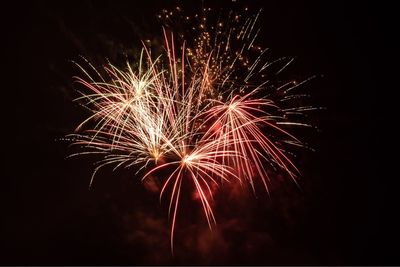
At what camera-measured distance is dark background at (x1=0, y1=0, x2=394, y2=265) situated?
6824mm

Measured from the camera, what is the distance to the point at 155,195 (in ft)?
24.5

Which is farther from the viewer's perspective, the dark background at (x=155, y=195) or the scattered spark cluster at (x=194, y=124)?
the scattered spark cluster at (x=194, y=124)

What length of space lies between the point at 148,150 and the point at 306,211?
3.28 m

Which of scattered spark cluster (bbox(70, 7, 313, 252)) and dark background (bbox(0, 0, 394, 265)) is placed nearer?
dark background (bbox(0, 0, 394, 265))

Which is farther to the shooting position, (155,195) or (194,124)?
(194,124)

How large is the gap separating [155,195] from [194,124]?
1.70m

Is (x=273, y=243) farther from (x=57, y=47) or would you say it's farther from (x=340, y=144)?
(x=57, y=47)

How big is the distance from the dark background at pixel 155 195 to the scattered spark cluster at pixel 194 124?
0.46 metres

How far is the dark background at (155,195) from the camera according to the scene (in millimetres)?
6824

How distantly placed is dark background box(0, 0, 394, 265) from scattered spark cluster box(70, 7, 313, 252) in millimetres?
459

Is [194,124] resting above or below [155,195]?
above

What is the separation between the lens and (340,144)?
8.61 m

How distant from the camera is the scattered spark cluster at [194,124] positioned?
7348 millimetres

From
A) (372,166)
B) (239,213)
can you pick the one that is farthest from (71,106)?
(372,166)
